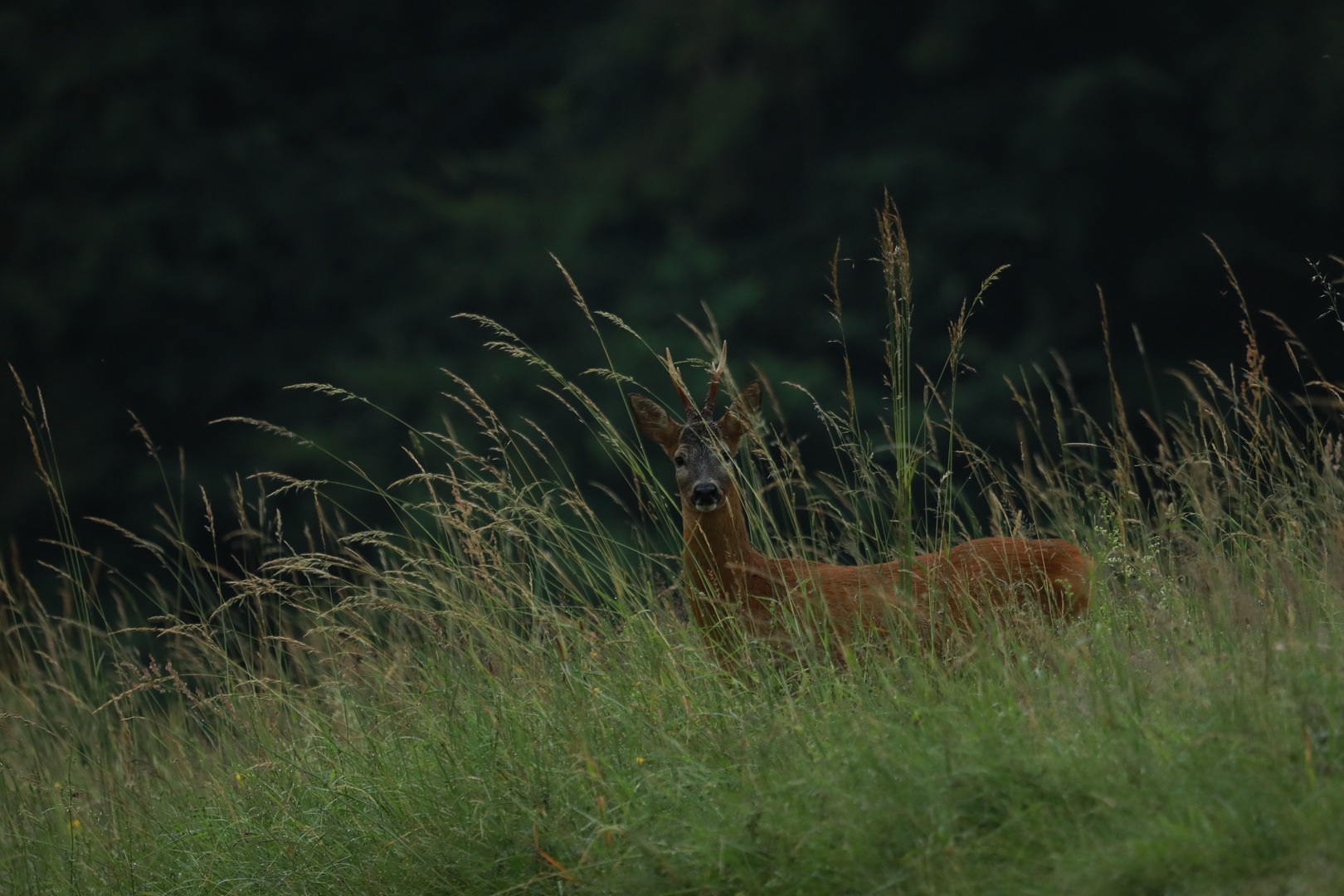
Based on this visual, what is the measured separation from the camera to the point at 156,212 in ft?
43.7

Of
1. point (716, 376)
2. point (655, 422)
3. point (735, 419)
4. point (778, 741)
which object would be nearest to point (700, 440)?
point (735, 419)

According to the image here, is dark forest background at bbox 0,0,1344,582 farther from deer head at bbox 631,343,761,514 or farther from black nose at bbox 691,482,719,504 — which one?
black nose at bbox 691,482,719,504

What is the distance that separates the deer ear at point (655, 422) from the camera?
402 centimetres

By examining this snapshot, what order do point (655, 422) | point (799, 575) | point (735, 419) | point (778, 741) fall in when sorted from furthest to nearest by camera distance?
point (655, 422), point (735, 419), point (799, 575), point (778, 741)

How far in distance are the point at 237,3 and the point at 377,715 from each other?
13110mm

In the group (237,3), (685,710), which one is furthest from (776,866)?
(237,3)

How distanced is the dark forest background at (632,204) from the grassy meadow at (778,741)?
8802 mm

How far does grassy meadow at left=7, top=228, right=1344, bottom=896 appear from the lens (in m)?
2.14

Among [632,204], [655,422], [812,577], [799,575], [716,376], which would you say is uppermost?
[716,376]

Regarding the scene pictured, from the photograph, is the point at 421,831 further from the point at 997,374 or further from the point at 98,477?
the point at 98,477

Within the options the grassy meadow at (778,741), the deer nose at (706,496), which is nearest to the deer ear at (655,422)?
the deer nose at (706,496)

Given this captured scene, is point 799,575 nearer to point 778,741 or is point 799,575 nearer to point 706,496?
point 706,496

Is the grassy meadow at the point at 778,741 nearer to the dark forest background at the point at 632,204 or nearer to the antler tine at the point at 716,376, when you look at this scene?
the antler tine at the point at 716,376

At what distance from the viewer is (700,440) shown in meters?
3.84
